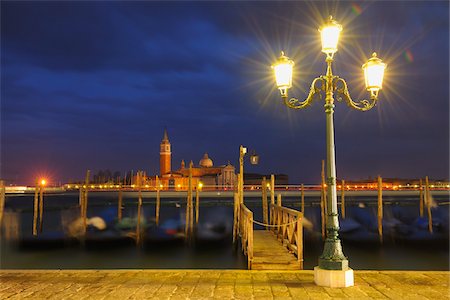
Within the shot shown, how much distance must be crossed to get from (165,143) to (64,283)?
3120 inches

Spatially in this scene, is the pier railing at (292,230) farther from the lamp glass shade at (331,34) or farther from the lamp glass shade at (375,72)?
the lamp glass shade at (331,34)

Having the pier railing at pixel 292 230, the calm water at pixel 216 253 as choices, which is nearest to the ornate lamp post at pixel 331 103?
the pier railing at pixel 292 230

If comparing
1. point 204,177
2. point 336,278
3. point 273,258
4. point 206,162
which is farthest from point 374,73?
point 206,162

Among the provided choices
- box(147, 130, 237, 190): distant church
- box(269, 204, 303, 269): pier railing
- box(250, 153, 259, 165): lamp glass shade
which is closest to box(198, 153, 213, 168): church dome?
box(147, 130, 237, 190): distant church

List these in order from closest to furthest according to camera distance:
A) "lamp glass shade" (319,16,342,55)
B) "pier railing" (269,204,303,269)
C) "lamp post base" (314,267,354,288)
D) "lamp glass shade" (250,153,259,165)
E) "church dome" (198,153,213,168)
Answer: "lamp post base" (314,267,354,288) < "lamp glass shade" (319,16,342,55) < "pier railing" (269,204,303,269) < "lamp glass shade" (250,153,259,165) < "church dome" (198,153,213,168)

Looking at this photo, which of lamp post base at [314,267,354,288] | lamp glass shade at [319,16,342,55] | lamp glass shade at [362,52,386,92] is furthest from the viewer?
lamp glass shade at [362,52,386,92]

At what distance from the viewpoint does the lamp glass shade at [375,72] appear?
6.96 m

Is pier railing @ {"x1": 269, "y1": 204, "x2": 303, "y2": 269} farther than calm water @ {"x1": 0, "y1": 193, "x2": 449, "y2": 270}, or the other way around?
calm water @ {"x1": 0, "y1": 193, "x2": 449, "y2": 270}

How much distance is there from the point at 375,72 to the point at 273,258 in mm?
5189

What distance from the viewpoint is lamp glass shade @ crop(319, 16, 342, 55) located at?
22.2 ft

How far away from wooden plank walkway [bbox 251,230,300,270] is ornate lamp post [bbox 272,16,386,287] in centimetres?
320

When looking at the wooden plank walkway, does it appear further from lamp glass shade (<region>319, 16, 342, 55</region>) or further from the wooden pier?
lamp glass shade (<region>319, 16, 342, 55</region>)

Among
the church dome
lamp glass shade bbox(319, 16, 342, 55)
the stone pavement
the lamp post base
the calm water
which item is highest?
the church dome

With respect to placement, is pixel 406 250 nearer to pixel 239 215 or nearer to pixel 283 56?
pixel 239 215
